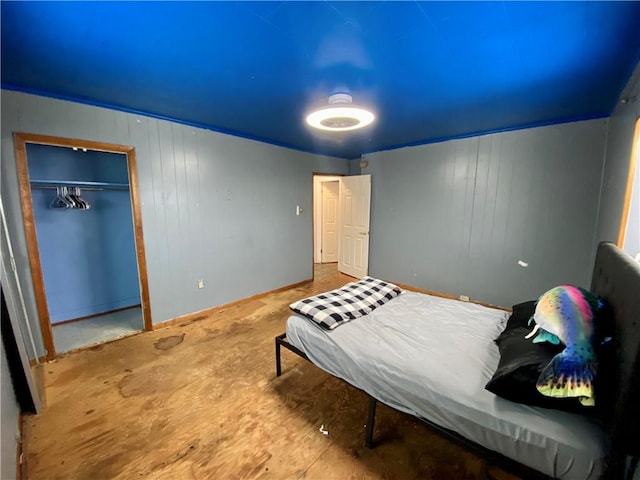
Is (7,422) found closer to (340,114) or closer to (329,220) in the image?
(340,114)

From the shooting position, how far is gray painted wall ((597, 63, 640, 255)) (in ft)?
5.99

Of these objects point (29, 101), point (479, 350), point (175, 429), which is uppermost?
point (29, 101)

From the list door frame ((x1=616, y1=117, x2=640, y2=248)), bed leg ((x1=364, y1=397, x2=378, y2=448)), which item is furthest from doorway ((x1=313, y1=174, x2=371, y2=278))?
bed leg ((x1=364, y1=397, x2=378, y2=448))

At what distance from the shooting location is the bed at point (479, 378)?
0.96 m

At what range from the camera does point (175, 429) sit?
1731 millimetres

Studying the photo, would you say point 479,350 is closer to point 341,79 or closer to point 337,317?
point 337,317

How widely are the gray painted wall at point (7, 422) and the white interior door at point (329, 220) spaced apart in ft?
17.5

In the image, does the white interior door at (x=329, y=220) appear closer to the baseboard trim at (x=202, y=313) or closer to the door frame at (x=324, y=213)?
the door frame at (x=324, y=213)

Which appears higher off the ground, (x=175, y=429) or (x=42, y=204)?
(x=42, y=204)

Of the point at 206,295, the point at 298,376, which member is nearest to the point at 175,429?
the point at 298,376

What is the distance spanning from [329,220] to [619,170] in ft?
16.0

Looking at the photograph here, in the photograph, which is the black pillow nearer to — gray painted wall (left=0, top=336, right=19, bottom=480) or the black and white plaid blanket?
the black and white plaid blanket

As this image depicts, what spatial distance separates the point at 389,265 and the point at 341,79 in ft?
10.9

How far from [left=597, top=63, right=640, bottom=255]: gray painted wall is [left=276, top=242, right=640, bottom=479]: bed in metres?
0.32
